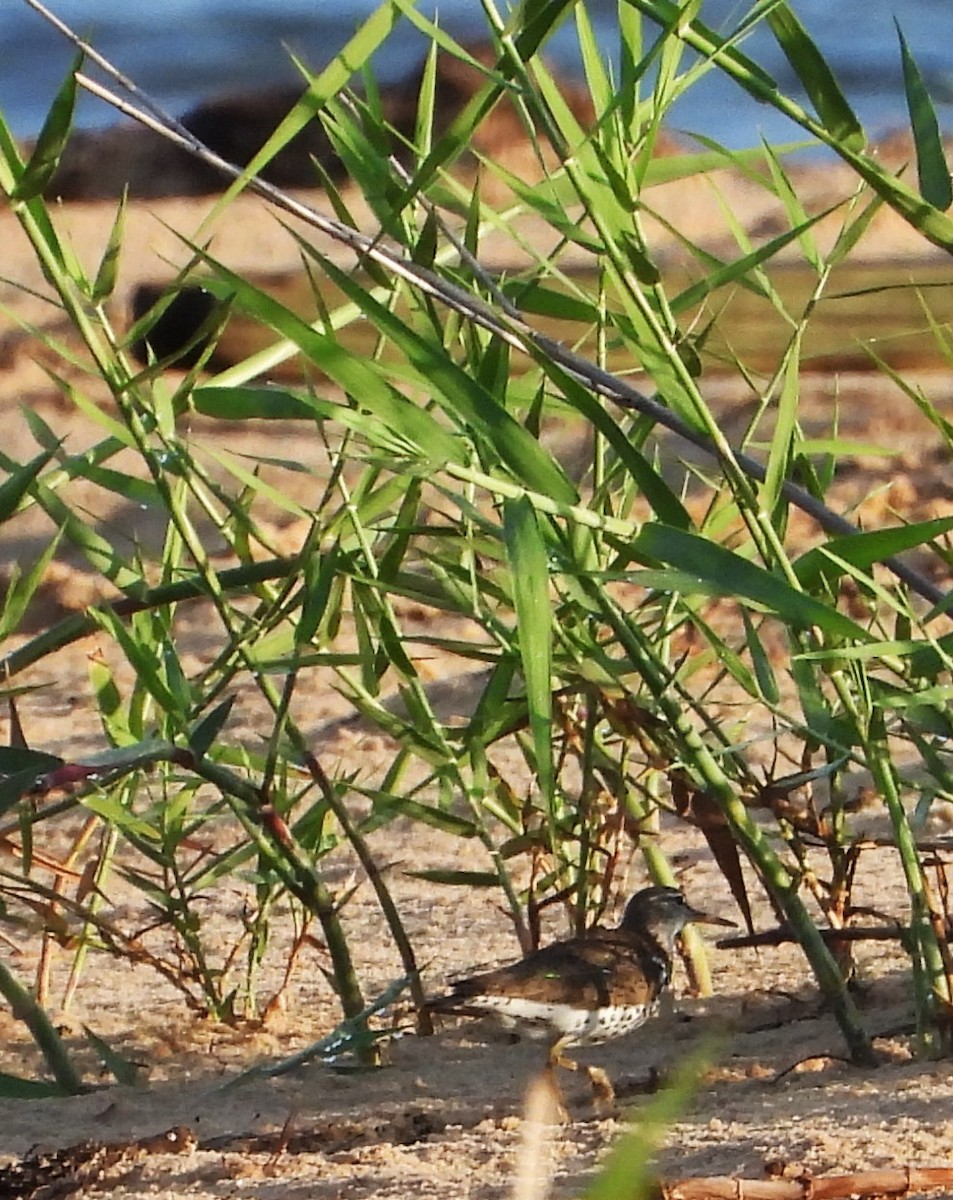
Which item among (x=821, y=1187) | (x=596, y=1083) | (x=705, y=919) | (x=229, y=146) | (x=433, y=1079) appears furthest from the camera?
(x=229, y=146)

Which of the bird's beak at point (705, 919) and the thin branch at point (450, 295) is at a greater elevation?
the thin branch at point (450, 295)

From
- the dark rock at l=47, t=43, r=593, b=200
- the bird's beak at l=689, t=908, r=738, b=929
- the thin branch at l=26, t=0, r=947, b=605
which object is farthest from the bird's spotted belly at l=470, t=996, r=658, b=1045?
the dark rock at l=47, t=43, r=593, b=200

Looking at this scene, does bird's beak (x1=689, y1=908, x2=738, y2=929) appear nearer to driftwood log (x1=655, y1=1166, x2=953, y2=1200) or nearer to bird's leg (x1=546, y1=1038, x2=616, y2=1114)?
bird's leg (x1=546, y1=1038, x2=616, y2=1114)

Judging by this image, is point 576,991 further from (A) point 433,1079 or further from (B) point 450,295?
(B) point 450,295

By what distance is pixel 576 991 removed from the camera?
2215 millimetres

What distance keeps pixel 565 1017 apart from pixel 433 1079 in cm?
17

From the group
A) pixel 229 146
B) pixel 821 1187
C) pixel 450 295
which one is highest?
pixel 229 146

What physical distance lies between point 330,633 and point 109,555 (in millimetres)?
262

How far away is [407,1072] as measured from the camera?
2.18 metres

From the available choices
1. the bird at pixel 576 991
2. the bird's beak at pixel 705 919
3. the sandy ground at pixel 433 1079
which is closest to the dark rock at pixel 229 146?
the sandy ground at pixel 433 1079

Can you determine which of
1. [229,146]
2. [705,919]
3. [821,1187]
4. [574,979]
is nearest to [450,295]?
[821,1187]

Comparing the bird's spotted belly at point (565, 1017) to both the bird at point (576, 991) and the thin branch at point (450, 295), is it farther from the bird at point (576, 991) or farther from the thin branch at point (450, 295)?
the thin branch at point (450, 295)

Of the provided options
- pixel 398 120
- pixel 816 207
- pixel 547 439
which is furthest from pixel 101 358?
pixel 398 120

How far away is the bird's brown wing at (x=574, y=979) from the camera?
7.13 ft
